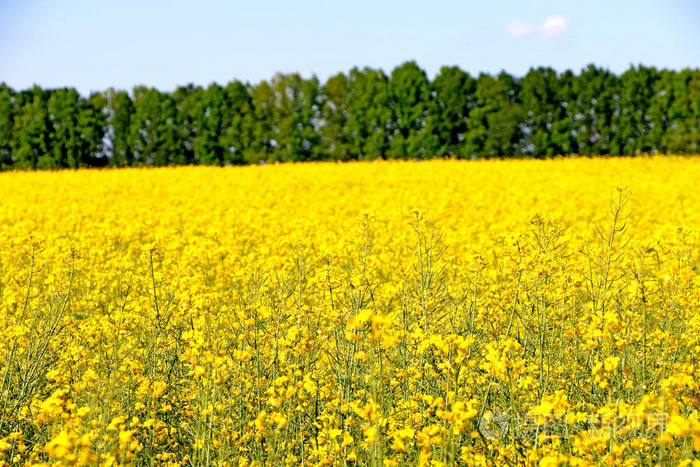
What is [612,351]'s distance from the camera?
3.71 meters

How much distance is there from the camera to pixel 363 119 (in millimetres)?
27219

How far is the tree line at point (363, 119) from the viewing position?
2616 cm

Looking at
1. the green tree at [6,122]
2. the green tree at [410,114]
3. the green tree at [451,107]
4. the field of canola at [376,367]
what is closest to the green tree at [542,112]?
the green tree at [451,107]

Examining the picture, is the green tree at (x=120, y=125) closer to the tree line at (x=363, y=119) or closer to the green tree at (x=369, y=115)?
the tree line at (x=363, y=119)

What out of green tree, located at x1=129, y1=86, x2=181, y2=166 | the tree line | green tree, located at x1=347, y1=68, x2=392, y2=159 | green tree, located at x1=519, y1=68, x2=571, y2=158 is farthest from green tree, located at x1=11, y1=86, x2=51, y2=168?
green tree, located at x1=519, y1=68, x2=571, y2=158

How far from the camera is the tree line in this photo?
85.8 ft

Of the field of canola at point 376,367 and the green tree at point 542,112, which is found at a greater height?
the green tree at point 542,112

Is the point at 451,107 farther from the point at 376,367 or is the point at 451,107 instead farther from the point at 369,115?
the point at 376,367

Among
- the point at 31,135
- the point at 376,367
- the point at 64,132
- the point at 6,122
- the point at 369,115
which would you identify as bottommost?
the point at 376,367

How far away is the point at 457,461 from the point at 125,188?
16.4 m

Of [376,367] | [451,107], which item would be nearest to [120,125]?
[451,107]

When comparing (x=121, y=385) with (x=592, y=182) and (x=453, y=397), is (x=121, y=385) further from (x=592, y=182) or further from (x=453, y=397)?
(x=592, y=182)

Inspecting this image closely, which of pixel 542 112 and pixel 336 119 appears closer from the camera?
pixel 542 112

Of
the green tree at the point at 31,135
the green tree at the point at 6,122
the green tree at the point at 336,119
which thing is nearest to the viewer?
the green tree at the point at 336,119
